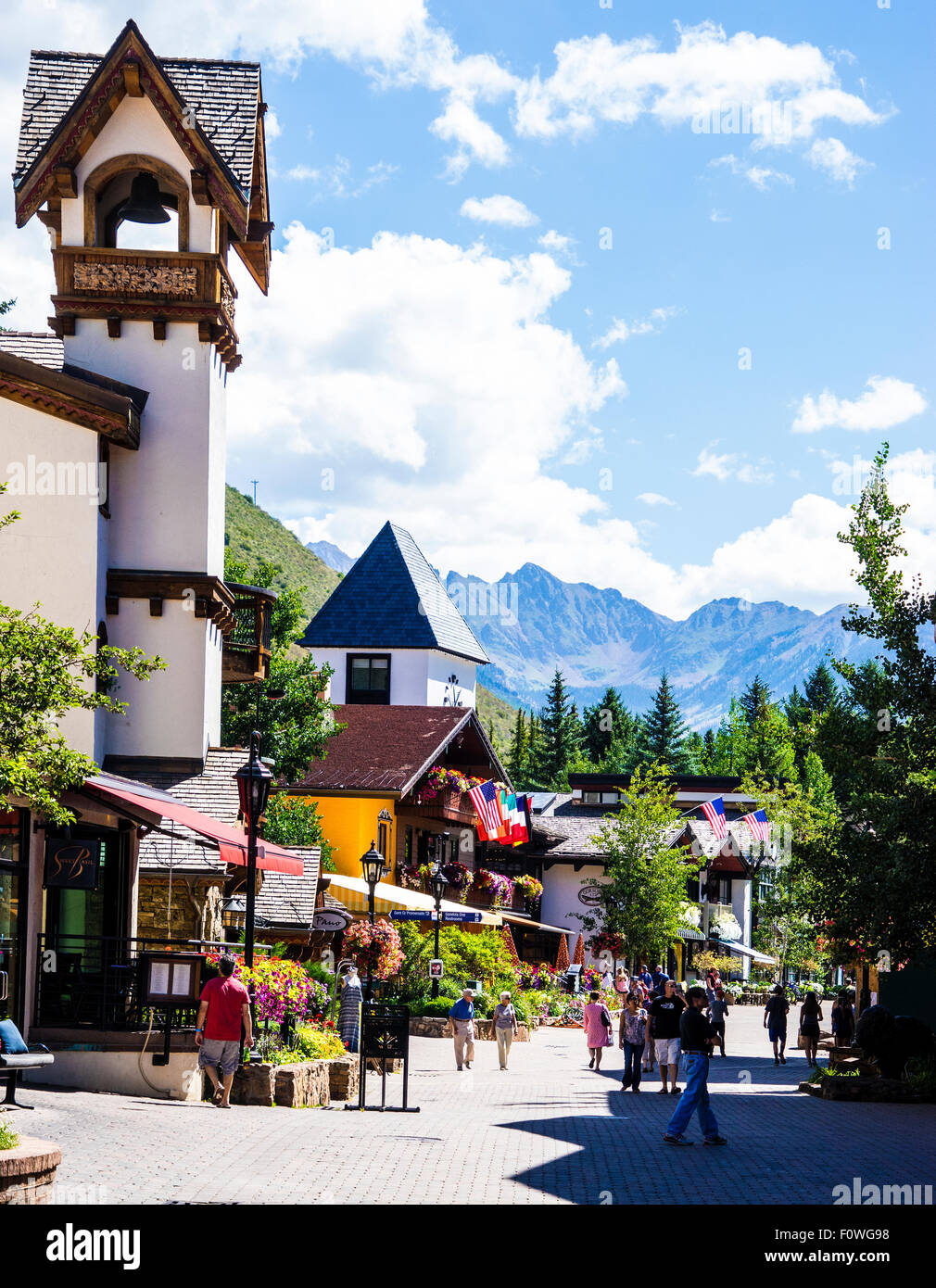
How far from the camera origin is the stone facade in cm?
2550

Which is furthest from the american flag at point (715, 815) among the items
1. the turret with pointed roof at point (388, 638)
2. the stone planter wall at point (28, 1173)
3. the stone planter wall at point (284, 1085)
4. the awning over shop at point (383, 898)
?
the stone planter wall at point (28, 1173)

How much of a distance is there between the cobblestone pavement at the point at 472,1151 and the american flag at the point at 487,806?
24.3 meters

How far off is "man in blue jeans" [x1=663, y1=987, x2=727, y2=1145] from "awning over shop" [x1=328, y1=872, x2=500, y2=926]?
2181cm

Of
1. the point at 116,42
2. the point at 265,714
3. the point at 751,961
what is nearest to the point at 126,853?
the point at 116,42

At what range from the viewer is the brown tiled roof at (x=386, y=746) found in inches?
1794

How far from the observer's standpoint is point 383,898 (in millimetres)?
38469

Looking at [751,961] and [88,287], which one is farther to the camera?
[751,961]

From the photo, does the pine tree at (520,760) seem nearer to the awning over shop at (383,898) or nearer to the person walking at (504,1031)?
the awning over shop at (383,898)

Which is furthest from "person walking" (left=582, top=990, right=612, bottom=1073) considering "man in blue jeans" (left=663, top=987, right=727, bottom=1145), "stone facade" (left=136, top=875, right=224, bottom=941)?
"man in blue jeans" (left=663, top=987, right=727, bottom=1145)

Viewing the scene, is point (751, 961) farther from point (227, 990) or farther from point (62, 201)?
point (227, 990)

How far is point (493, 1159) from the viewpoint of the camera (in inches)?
551
